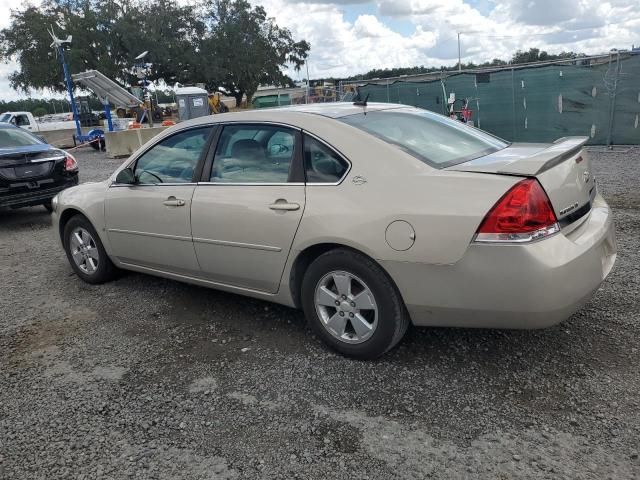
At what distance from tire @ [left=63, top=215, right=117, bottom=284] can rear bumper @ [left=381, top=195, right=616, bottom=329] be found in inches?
122

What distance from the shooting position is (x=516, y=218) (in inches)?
104

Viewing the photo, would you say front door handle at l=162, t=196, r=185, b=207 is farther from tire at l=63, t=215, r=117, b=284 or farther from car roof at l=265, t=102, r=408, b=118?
tire at l=63, t=215, r=117, b=284

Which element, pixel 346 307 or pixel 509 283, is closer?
pixel 509 283

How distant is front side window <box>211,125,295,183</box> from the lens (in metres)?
3.50

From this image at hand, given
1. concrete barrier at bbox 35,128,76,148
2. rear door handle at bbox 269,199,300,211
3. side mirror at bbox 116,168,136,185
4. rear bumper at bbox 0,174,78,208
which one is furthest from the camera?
concrete barrier at bbox 35,128,76,148

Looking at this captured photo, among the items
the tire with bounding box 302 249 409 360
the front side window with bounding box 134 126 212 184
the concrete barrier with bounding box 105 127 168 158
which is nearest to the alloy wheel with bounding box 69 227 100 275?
the front side window with bounding box 134 126 212 184

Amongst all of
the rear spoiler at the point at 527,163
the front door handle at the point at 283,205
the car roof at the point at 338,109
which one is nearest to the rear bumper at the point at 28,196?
the car roof at the point at 338,109

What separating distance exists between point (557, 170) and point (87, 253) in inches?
165

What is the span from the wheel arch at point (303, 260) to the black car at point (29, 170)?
6131 millimetres

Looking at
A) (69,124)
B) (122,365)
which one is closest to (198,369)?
(122,365)

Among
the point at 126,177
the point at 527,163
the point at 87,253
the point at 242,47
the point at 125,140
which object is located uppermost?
the point at 242,47

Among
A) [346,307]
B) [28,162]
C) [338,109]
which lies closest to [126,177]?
[338,109]

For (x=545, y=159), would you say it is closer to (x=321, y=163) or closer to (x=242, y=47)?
(x=321, y=163)

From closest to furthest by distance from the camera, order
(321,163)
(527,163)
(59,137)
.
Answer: (527,163) < (321,163) < (59,137)
